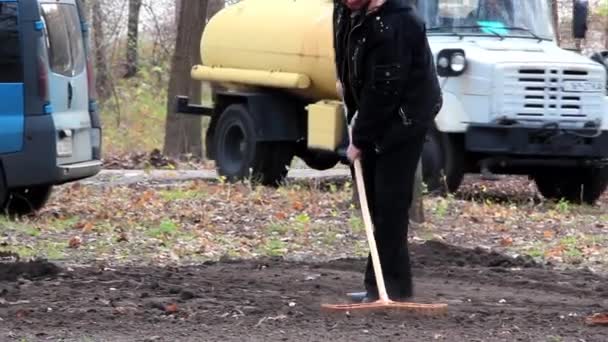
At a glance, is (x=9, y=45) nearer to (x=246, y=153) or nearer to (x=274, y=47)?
(x=274, y=47)

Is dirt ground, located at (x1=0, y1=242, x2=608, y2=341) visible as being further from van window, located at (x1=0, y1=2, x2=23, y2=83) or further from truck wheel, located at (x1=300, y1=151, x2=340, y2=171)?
truck wheel, located at (x1=300, y1=151, x2=340, y2=171)

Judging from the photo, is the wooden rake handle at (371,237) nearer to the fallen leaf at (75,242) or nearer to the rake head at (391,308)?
the rake head at (391,308)

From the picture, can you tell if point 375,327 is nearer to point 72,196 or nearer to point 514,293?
point 514,293

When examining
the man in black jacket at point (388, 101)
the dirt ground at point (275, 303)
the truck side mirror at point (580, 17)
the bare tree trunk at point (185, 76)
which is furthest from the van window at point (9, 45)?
the bare tree trunk at point (185, 76)

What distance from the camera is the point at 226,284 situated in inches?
332

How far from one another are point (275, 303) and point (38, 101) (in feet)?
16.5

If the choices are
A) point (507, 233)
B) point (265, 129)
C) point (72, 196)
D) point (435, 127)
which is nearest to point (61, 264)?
point (507, 233)

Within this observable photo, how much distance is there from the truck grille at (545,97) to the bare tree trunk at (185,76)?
30.4ft

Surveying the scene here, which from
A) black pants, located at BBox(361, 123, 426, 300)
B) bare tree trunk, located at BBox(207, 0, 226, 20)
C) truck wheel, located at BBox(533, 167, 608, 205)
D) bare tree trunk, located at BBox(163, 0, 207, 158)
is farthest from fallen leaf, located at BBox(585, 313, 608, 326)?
bare tree trunk, located at BBox(207, 0, 226, 20)

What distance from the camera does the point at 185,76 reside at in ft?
76.9

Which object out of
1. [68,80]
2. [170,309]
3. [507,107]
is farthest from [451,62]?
[170,309]

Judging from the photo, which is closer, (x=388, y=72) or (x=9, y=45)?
(x=388, y=72)

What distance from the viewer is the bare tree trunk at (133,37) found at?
31903 mm

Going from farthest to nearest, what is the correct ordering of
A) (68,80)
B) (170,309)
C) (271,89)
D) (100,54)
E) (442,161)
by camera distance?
1. (100,54)
2. (271,89)
3. (442,161)
4. (68,80)
5. (170,309)
